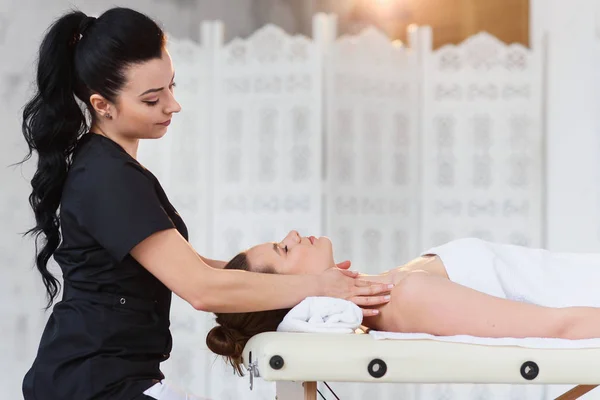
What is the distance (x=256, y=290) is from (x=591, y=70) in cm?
238

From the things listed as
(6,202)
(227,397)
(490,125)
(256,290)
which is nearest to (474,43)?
(490,125)

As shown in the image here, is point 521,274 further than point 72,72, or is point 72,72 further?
point 521,274

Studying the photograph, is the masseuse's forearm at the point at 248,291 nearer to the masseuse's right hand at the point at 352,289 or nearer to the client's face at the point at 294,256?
the masseuse's right hand at the point at 352,289

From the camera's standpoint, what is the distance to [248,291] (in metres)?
1.52

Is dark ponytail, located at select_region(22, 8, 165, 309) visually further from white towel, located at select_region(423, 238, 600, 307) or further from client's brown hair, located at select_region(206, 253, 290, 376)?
white towel, located at select_region(423, 238, 600, 307)

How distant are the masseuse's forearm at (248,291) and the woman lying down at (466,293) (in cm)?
20

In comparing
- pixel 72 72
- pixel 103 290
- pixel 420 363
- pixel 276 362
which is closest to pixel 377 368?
pixel 420 363

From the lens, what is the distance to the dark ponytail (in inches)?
60.4

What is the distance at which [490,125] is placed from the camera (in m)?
3.57

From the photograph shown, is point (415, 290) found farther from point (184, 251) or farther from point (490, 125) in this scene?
point (490, 125)

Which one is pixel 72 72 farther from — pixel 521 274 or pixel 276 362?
pixel 521 274

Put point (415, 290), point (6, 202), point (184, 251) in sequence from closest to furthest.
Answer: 1. point (184, 251)
2. point (415, 290)
3. point (6, 202)

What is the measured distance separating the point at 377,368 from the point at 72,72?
79 centimetres

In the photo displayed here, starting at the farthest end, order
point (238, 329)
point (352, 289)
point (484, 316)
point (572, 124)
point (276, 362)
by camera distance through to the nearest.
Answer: point (572, 124)
point (238, 329)
point (352, 289)
point (484, 316)
point (276, 362)
